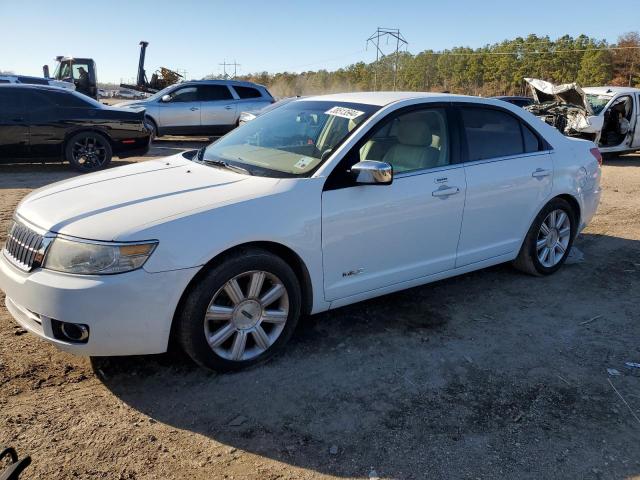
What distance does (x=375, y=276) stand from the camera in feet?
12.4

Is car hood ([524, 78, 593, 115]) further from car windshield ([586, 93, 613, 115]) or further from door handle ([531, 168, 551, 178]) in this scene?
door handle ([531, 168, 551, 178])

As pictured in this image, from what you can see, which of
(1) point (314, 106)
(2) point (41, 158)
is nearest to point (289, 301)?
(1) point (314, 106)

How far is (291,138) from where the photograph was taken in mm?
4043

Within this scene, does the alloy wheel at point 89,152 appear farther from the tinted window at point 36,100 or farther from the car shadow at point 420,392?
the car shadow at point 420,392

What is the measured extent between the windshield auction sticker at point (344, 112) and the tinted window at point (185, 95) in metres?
11.5

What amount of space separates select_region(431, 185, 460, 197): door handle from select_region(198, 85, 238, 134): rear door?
38.1ft

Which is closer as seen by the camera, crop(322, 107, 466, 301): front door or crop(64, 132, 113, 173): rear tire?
crop(322, 107, 466, 301): front door

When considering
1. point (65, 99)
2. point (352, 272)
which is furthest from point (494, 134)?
point (65, 99)

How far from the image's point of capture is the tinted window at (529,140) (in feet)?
15.6

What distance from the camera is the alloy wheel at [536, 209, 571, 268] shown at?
4984mm

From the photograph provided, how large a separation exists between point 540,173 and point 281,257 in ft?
8.64

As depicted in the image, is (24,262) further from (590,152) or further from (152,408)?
(590,152)

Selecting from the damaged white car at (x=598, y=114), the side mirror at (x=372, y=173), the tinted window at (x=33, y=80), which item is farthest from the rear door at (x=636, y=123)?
the tinted window at (x=33, y=80)

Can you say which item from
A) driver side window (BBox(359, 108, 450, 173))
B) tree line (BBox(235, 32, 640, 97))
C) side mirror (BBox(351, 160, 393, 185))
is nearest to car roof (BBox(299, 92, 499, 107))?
driver side window (BBox(359, 108, 450, 173))
